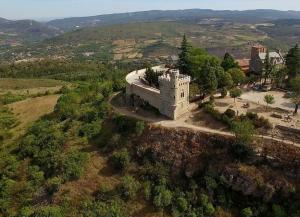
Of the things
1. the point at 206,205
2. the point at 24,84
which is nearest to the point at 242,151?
the point at 206,205

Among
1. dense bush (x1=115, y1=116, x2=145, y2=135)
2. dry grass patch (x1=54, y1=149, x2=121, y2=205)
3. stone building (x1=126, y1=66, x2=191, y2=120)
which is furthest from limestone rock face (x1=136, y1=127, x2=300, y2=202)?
dry grass patch (x1=54, y1=149, x2=121, y2=205)

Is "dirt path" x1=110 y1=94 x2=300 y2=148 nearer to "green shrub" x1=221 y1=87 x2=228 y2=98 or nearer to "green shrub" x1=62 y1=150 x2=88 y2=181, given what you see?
"green shrub" x1=221 y1=87 x2=228 y2=98

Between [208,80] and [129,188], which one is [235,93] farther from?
[129,188]

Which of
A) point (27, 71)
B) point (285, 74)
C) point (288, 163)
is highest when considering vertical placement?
point (285, 74)

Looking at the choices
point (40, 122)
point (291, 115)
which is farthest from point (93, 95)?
point (291, 115)

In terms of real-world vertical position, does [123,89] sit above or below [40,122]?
above

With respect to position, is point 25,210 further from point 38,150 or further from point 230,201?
point 230,201
